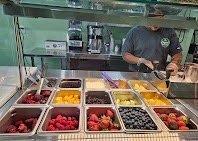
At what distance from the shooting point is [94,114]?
5.67ft

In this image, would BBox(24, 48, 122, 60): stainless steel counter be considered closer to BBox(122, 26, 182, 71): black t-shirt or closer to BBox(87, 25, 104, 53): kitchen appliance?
BBox(87, 25, 104, 53): kitchen appliance

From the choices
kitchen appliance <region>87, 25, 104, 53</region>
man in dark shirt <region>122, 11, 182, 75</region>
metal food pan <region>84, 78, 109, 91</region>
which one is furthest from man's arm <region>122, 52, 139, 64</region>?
kitchen appliance <region>87, 25, 104, 53</region>

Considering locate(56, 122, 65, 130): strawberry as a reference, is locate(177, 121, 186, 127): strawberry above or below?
below

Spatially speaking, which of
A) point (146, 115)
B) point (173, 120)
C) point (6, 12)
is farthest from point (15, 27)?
point (173, 120)

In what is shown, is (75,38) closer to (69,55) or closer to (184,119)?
(69,55)

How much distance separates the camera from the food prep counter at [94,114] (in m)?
1.38

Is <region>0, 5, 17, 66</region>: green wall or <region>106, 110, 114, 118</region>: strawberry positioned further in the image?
<region>0, 5, 17, 66</region>: green wall

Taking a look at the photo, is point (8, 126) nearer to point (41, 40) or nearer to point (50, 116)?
point (50, 116)

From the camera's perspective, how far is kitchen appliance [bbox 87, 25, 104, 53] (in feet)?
15.0

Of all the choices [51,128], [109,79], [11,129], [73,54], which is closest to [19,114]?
[11,129]

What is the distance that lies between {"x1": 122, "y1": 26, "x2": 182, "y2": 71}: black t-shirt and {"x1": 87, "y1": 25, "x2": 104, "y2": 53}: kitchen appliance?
4.61ft

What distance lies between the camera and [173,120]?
163cm

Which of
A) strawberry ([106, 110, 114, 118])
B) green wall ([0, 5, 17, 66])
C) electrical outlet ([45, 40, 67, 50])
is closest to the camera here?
strawberry ([106, 110, 114, 118])

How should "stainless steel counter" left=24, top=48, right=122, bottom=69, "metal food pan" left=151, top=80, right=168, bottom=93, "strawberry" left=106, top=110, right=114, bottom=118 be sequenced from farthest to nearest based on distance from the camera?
1. "stainless steel counter" left=24, top=48, right=122, bottom=69
2. "metal food pan" left=151, top=80, right=168, bottom=93
3. "strawberry" left=106, top=110, right=114, bottom=118
